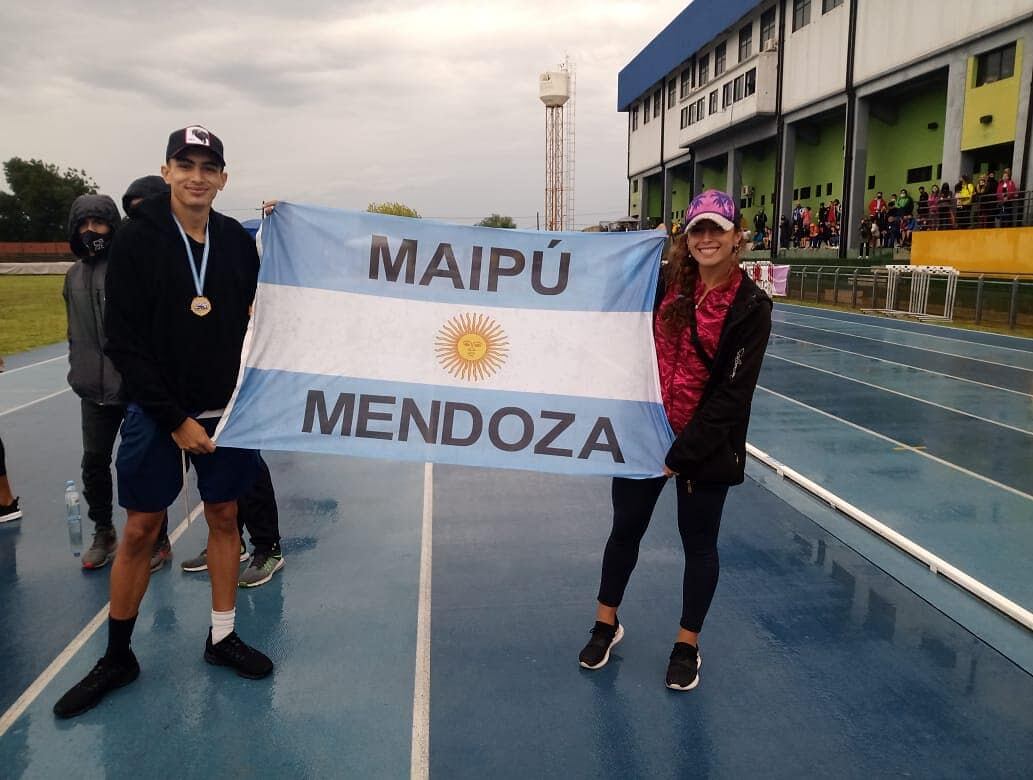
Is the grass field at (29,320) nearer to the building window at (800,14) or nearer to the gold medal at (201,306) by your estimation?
the gold medal at (201,306)

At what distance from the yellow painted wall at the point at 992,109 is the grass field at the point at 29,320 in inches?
990

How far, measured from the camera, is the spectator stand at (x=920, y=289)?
17500mm

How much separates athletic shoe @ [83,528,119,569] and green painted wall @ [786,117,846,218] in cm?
3327

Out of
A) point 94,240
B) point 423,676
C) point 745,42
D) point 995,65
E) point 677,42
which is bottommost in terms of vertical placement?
point 423,676

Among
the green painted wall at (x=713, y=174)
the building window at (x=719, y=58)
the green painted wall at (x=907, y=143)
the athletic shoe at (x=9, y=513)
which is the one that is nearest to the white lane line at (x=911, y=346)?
the athletic shoe at (x=9, y=513)

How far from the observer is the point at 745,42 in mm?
37656

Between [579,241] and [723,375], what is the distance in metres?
0.92

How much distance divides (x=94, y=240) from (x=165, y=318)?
51.0 inches

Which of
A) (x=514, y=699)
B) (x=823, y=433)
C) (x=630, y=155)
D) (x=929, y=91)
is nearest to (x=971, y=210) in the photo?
(x=929, y=91)

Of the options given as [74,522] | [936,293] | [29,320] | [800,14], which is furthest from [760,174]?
[74,522]

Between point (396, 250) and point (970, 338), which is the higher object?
point (396, 250)

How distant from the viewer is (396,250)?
326 centimetres

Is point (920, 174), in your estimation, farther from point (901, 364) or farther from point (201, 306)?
point (201, 306)

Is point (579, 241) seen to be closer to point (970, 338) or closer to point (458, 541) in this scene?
point (458, 541)
